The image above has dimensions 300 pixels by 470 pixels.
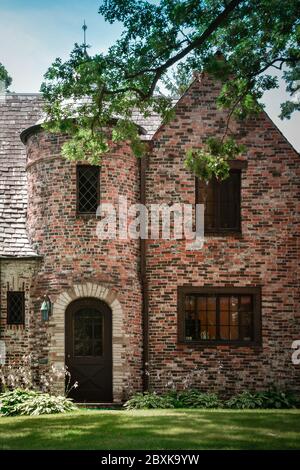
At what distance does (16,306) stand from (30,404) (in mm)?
3833

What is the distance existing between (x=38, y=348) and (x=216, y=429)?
25.4 feet

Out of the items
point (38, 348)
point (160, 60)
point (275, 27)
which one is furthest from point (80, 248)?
point (275, 27)

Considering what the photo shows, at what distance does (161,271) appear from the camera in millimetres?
20281

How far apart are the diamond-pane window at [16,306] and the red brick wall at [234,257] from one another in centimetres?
333

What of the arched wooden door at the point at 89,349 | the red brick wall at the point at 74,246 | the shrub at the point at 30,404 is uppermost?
the red brick wall at the point at 74,246

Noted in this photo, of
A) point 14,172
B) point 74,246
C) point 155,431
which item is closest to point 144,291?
point 74,246

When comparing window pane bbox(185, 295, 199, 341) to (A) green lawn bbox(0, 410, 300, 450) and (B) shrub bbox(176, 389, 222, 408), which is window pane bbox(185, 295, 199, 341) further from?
(A) green lawn bbox(0, 410, 300, 450)

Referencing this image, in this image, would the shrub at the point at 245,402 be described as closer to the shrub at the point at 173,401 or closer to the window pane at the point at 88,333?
the shrub at the point at 173,401

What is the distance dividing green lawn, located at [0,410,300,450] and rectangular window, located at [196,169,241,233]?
19.7 feet

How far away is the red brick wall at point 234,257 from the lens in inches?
790

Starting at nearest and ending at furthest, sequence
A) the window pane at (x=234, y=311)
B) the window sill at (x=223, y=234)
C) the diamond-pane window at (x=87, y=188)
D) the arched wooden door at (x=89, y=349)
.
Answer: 1. the arched wooden door at (x=89, y=349)
2. the diamond-pane window at (x=87, y=188)
3. the window pane at (x=234, y=311)
4. the window sill at (x=223, y=234)

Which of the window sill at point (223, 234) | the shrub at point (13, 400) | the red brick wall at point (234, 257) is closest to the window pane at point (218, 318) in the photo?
the red brick wall at point (234, 257)

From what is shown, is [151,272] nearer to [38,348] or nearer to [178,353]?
[178,353]

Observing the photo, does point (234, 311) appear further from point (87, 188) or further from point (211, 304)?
point (87, 188)
